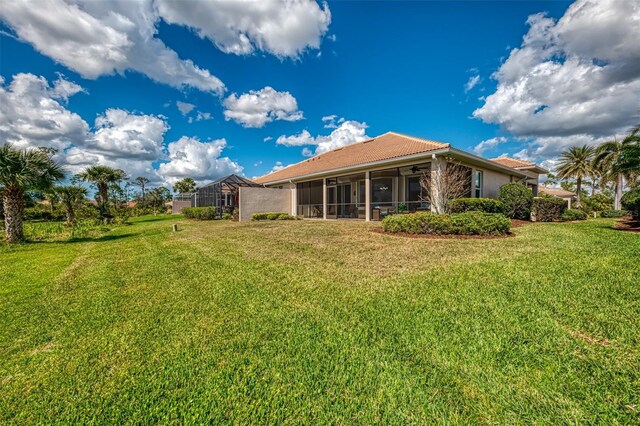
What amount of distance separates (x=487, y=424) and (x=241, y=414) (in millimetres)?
1702

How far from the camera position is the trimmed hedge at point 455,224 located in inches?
328

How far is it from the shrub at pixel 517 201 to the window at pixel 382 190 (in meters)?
5.96

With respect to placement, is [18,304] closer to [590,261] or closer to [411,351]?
[411,351]

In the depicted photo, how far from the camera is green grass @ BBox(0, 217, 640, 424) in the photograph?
1.90 meters

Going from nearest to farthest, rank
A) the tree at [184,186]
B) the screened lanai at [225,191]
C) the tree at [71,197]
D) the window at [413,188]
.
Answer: the window at [413,188]
the tree at [71,197]
the screened lanai at [225,191]
the tree at [184,186]

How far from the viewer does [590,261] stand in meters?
4.92

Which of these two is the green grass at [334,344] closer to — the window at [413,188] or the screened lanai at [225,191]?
the window at [413,188]

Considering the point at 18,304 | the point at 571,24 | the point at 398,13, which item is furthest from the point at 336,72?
the point at 18,304

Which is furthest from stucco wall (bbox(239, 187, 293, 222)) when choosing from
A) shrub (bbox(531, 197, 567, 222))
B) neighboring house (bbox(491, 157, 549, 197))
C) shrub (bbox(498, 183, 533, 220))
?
neighboring house (bbox(491, 157, 549, 197))

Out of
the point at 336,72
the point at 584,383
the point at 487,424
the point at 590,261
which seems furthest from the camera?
the point at 336,72

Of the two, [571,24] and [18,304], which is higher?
[571,24]

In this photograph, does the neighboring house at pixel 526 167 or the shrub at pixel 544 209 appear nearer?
the shrub at pixel 544 209

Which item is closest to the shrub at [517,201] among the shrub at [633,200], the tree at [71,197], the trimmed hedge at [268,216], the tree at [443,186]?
the shrub at [633,200]

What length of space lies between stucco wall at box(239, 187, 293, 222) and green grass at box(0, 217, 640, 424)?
43.6 ft
